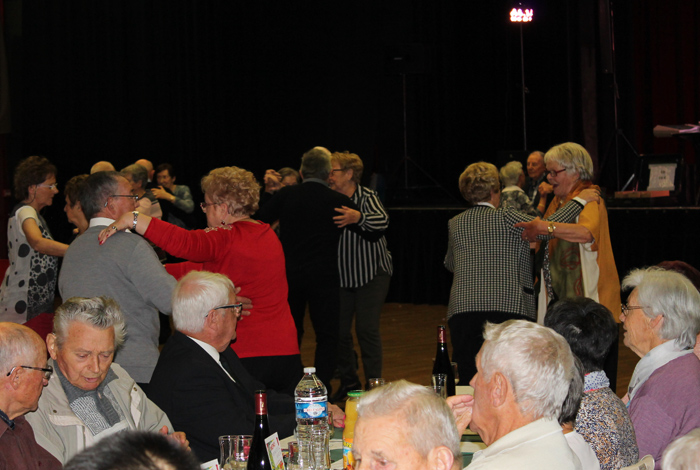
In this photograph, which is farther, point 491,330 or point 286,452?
point 286,452

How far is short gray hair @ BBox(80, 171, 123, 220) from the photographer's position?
3248mm

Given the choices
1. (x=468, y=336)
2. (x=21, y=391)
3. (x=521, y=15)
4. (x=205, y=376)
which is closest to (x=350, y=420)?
(x=205, y=376)

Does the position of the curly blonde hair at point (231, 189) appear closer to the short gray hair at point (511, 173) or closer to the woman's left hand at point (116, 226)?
the woman's left hand at point (116, 226)

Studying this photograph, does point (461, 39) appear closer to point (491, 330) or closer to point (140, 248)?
point (140, 248)

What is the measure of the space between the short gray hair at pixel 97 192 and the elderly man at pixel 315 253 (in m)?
1.60

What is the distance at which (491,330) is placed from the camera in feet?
6.46

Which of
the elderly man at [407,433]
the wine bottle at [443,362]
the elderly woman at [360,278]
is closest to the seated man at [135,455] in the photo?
the elderly man at [407,433]

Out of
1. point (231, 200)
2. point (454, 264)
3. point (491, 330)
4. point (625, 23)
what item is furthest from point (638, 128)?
point (491, 330)

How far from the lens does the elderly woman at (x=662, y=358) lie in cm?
244

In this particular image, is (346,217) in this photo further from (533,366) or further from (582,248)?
(533,366)

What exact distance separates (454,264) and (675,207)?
3.39 metres

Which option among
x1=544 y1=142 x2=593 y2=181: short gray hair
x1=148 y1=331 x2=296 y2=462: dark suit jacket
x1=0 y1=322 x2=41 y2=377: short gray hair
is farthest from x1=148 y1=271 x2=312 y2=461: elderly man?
x1=544 y1=142 x2=593 y2=181: short gray hair

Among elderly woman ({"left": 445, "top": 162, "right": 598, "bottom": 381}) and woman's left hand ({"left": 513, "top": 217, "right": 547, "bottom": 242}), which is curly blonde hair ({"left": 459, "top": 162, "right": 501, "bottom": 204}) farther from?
woman's left hand ({"left": 513, "top": 217, "right": 547, "bottom": 242})

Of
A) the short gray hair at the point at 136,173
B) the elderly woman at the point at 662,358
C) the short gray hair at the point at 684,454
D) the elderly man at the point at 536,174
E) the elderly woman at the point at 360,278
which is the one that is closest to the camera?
the short gray hair at the point at 684,454
